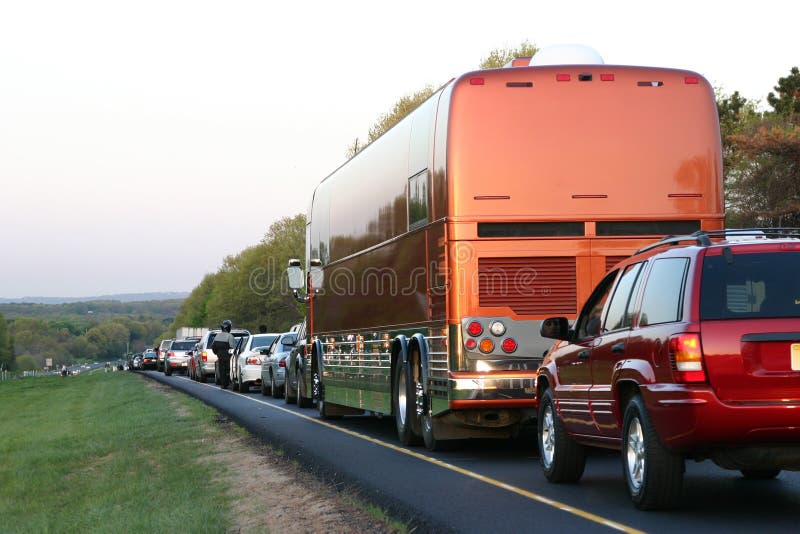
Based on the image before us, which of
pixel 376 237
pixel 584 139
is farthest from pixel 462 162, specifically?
pixel 376 237

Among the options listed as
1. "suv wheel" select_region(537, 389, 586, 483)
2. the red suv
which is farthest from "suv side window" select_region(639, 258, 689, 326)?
"suv wheel" select_region(537, 389, 586, 483)

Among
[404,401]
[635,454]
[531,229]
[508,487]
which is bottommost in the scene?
[508,487]

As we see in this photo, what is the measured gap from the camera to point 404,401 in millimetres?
16609

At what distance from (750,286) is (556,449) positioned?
3.22m

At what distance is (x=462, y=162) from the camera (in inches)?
555

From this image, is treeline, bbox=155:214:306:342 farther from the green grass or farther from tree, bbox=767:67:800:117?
the green grass

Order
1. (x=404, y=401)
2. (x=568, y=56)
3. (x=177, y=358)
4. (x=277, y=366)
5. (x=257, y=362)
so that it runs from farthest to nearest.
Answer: (x=177, y=358)
(x=257, y=362)
(x=277, y=366)
(x=404, y=401)
(x=568, y=56)

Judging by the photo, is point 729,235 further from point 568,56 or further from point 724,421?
point 568,56

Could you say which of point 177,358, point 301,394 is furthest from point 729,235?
point 177,358

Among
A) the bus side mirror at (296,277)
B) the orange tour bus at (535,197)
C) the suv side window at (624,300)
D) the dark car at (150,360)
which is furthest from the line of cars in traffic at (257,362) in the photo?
the dark car at (150,360)

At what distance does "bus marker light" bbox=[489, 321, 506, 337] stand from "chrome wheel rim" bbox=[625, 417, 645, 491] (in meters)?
4.37

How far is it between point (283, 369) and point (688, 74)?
19.2 m

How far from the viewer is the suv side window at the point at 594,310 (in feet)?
35.5

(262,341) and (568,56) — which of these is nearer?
(568,56)
